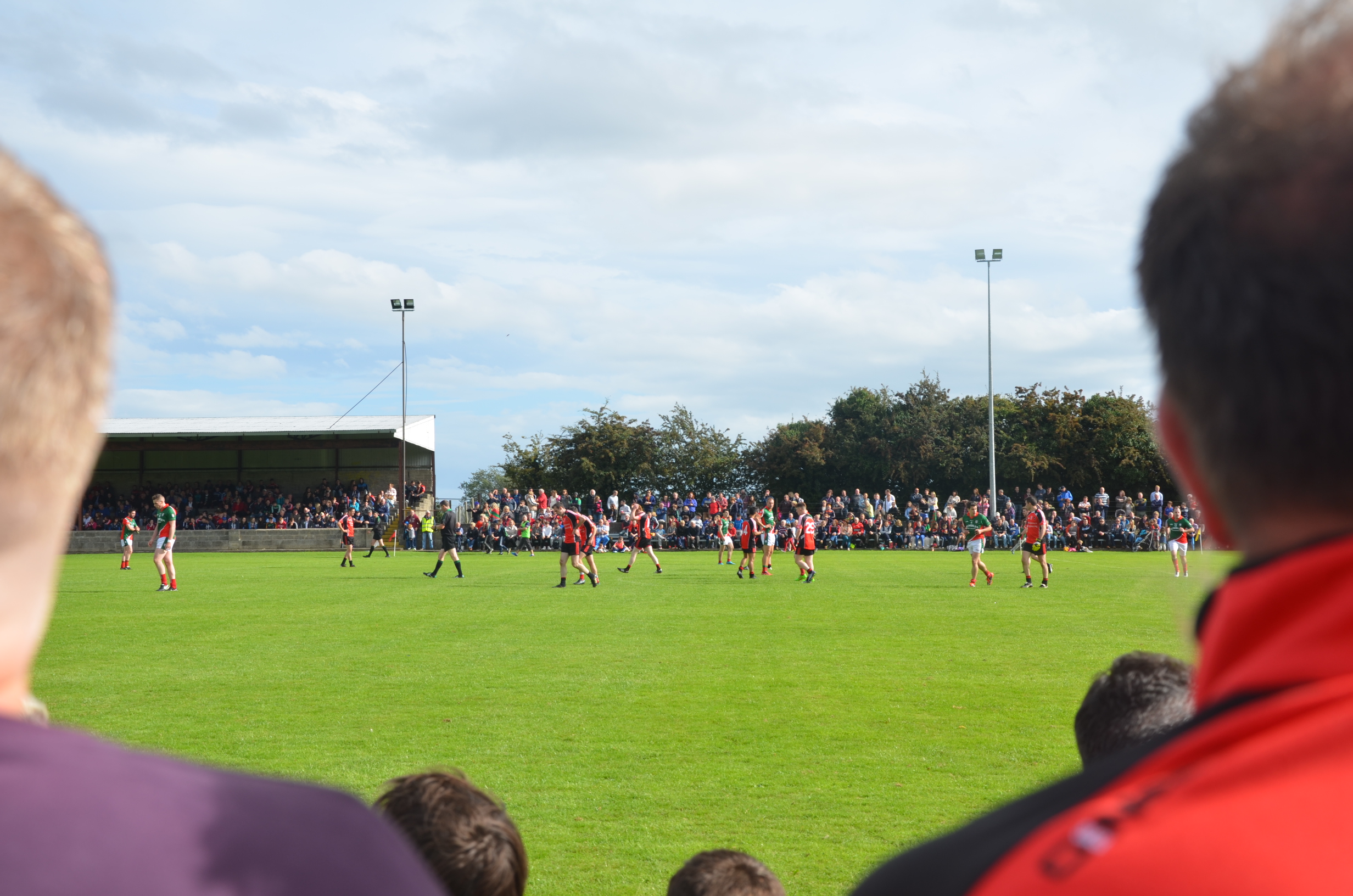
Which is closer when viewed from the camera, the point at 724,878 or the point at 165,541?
the point at 724,878

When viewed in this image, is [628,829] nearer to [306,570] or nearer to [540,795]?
[540,795]

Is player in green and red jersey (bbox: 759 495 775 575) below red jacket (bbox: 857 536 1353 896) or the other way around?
below

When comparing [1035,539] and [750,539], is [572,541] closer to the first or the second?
[750,539]

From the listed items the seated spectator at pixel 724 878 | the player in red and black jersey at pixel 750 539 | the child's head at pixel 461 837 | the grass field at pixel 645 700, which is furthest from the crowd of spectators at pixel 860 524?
the child's head at pixel 461 837

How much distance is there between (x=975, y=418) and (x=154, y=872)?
220 feet

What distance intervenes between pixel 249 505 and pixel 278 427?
466 cm

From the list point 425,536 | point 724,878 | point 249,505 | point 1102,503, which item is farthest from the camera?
point 249,505

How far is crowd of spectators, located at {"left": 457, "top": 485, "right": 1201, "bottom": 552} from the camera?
43781 mm

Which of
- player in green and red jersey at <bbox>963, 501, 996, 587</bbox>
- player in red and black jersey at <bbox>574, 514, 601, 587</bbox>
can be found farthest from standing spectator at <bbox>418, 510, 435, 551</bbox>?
player in green and red jersey at <bbox>963, 501, 996, 587</bbox>

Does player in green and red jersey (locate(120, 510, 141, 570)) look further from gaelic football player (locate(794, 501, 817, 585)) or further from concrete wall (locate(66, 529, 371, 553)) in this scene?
gaelic football player (locate(794, 501, 817, 585))

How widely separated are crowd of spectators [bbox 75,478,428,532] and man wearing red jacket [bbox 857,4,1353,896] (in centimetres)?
5302

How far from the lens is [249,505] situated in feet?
192

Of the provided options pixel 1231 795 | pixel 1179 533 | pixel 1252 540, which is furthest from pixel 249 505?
pixel 1231 795

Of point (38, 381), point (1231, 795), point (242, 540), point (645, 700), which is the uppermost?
point (38, 381)
